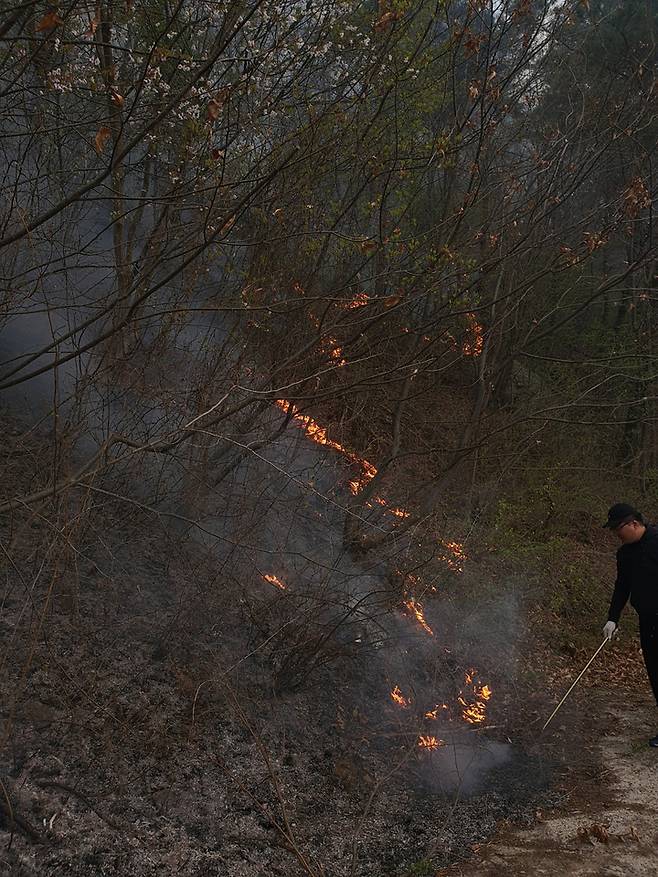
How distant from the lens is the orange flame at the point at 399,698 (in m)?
6.61

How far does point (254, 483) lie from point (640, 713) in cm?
441

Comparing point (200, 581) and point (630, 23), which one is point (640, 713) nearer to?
point (200, 581)

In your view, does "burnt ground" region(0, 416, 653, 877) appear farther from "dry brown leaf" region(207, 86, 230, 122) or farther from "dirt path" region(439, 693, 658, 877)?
"dry brown leaf" region(207, 86, 230, 122)

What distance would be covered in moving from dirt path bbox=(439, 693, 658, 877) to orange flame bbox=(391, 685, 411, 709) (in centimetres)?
157

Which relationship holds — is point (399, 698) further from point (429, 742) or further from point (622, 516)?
point (622, 516)

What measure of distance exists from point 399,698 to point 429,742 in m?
0.63

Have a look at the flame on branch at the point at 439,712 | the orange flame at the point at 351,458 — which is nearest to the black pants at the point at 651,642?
the flame on branch at the point at 439,712

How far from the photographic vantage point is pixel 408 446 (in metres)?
12.2

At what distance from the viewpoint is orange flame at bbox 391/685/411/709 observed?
6.61 meters

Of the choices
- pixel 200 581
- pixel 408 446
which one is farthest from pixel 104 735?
pixel 408 446

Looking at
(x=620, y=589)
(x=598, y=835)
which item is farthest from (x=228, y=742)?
(x=620, y=589)

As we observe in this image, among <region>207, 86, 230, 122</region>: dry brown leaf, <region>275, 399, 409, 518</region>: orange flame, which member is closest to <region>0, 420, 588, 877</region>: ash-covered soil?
<region>275, 399, 409, 518</region>: orange flame

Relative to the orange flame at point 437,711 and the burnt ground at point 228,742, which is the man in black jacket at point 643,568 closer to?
the burnt ground at point 228,742

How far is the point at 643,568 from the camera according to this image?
19.8 ft
